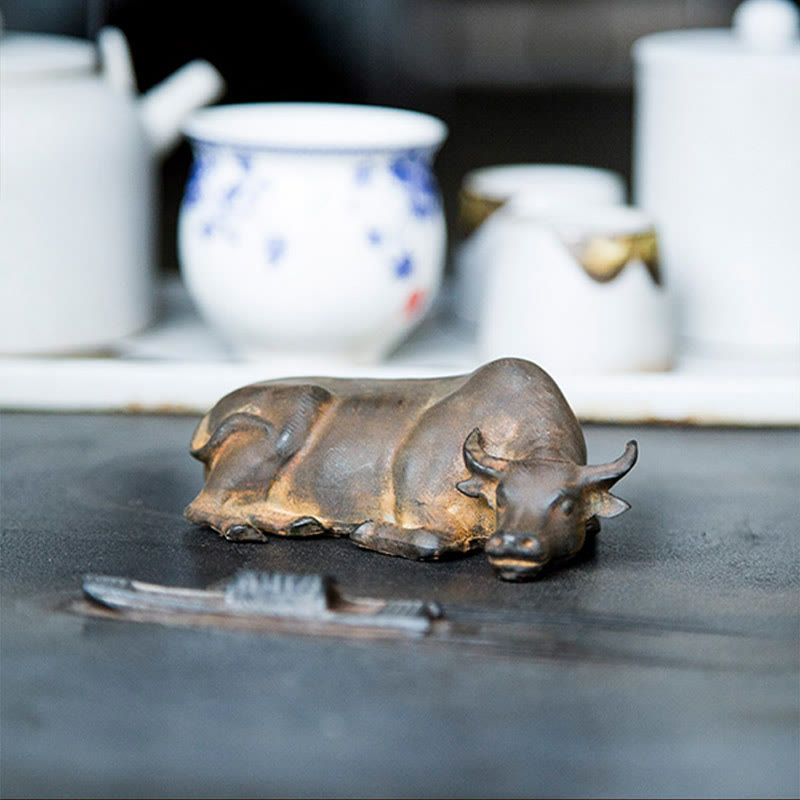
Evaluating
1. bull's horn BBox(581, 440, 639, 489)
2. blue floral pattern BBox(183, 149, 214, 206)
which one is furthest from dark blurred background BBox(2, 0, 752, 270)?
bull's horn BBox(581, 440, 639, 489)

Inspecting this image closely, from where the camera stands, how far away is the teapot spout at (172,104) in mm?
1056

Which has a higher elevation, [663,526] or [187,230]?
[187,230]

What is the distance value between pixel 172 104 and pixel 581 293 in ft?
1.13

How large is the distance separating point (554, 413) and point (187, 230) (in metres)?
0.39

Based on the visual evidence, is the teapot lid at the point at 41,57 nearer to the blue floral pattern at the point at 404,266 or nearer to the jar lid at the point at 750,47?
the blue floral pattern at the point at 404,266

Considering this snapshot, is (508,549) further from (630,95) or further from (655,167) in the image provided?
(630,95)

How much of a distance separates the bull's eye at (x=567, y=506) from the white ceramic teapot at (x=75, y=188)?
478 mm

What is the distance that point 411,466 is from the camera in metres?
0.69

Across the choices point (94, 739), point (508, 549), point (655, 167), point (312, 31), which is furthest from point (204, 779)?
point (312, 31)

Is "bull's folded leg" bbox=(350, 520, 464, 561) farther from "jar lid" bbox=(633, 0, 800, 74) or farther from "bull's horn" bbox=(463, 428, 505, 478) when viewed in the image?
"jar lid" bbox=(633, 0, 800, 74)

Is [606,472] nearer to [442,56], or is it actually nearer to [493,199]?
[493,199]

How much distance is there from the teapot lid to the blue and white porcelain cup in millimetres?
102

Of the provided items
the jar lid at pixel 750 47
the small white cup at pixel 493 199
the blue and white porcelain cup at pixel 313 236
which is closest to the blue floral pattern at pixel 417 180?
the blue and white porcelain cup at pixel 313 236

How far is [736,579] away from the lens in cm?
69
